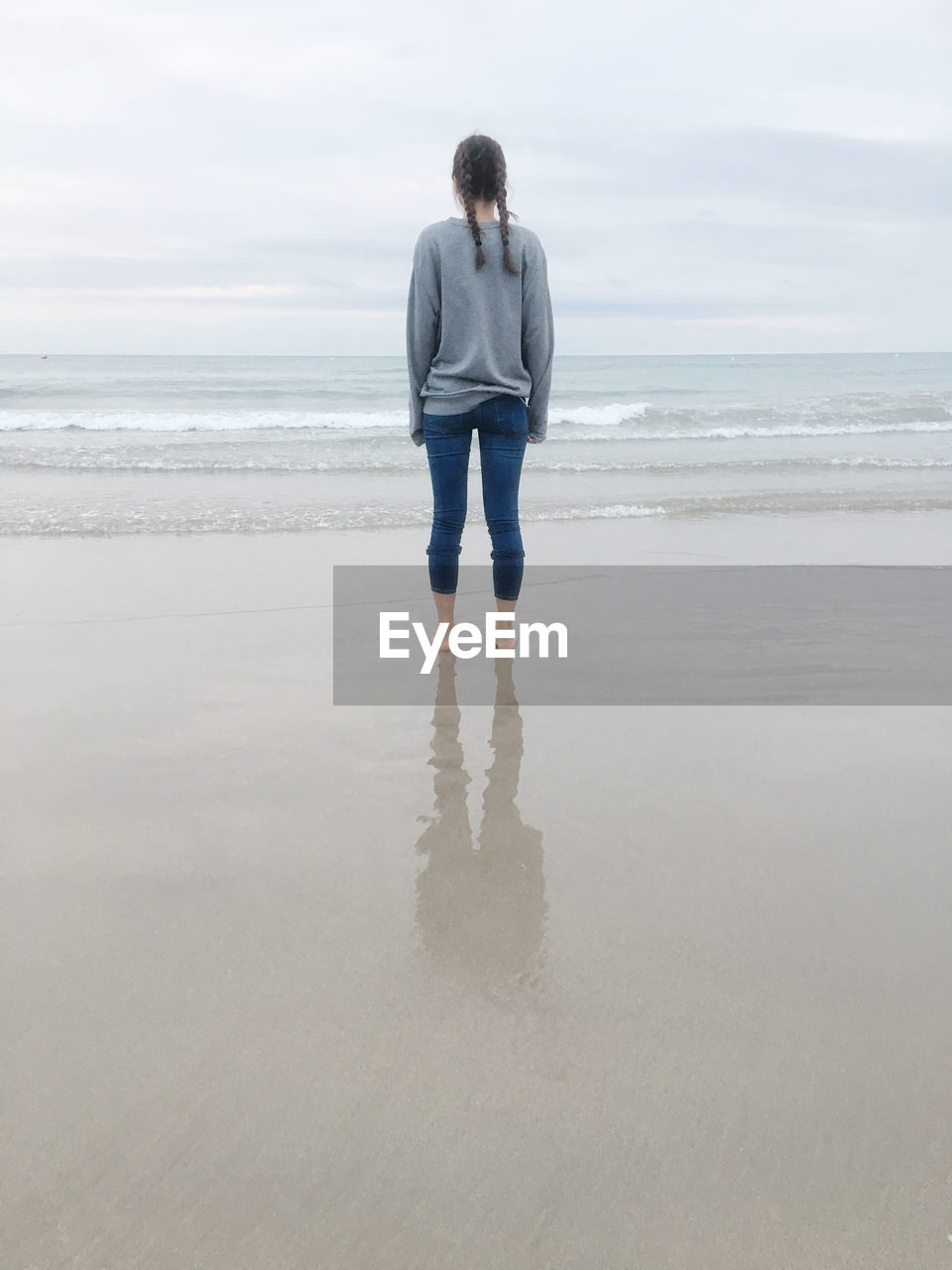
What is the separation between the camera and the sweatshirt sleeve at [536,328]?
3350 millimetres

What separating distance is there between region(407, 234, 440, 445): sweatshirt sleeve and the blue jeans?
16 cm

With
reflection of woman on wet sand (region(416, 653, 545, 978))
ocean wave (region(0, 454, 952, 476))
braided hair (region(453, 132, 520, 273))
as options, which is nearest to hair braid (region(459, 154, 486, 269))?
braided hair (region(453, 132, 520, 273))

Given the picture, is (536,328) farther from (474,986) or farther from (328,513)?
(328,513)

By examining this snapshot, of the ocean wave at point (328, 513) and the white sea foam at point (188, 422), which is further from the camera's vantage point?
the white sea foam at point (188, 422)

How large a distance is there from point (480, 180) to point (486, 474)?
0.96 m

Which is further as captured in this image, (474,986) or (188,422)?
(188,422)

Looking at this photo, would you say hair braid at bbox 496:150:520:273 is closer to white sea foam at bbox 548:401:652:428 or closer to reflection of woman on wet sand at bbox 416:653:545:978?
reflection of woman on wet sand at bbox 416:653:545:978

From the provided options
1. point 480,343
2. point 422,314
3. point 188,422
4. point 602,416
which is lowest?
point 480,343

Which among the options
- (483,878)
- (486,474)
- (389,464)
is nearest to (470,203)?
(486,474)

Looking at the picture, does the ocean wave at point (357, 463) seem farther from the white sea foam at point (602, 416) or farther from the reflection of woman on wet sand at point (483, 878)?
the reflection of woman on wet sand at point (483, 878)

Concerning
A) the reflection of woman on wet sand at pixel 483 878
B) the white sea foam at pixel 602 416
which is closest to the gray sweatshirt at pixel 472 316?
the reflection of woman on wet sand at pixel 483 878

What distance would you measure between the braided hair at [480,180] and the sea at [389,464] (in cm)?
324

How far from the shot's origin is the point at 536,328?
339 cm

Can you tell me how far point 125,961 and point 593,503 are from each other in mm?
6487
